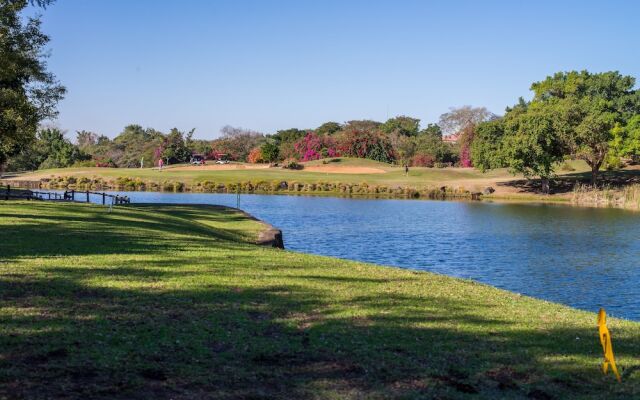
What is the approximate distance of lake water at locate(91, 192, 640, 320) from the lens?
2284cm

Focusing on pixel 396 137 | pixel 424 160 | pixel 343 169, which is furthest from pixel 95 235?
pixel 396 137

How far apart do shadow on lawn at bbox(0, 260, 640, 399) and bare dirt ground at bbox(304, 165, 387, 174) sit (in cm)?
9361

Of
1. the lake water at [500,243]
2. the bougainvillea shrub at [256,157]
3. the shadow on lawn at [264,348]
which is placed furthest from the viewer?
the bougainvillea shrub at [256,157]

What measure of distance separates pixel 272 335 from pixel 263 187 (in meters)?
81.0

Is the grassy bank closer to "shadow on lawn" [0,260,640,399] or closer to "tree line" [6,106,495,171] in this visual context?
"tree line" [6,106,495,171]

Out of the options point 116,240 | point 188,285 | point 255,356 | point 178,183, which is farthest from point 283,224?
point 178,183

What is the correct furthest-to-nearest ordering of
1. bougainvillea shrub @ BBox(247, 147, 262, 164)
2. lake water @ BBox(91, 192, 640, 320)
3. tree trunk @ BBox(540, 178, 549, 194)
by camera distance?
bougainvillea shrub @ BBox(247, 147, 262, 164) < tree trunk @ BBox(540, 178, 549, 194) < lake water @ BBox(91, 192, 640, 320)

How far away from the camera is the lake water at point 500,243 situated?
899 inches

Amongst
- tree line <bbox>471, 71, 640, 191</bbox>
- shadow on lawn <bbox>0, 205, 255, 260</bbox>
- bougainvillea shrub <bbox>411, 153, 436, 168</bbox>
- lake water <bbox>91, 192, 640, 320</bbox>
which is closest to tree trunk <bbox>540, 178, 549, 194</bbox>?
tree line <bbox>471, 71, 640, 191</bbox>

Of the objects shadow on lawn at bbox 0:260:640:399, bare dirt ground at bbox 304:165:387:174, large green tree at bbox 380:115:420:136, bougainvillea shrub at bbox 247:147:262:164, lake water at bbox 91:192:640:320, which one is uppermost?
large green tree at bbox 380:115:420:136

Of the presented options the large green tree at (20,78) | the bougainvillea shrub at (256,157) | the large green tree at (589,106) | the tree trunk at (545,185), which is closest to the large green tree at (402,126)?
the bougainvillea shrub at (256,157)

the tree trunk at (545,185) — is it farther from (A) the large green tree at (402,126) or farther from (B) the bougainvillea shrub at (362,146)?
(A) the large green tree at (402,126)

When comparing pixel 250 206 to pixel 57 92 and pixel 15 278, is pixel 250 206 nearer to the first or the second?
pixel 57 92

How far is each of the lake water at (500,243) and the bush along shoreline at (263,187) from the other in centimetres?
2229
